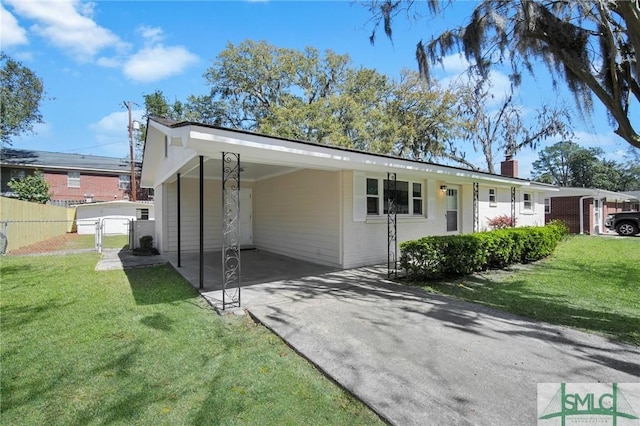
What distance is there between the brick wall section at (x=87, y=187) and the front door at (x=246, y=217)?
2056cm

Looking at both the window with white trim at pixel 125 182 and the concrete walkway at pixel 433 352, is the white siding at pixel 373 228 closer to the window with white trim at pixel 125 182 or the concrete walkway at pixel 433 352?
the concrete walkway at pixel 433 352

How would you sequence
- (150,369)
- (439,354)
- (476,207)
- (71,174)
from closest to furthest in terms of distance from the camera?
(150,369) < (439,354) < (476,207) < (71,174)

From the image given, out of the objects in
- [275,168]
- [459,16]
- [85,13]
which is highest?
[85,13]

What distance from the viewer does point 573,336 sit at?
380cm

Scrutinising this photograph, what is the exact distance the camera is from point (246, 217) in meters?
12.3

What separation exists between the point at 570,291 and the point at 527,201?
37.9 ft

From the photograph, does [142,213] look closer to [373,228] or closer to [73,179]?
[73,179]

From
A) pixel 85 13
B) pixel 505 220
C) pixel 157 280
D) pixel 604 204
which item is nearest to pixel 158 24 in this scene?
pixel 85 13

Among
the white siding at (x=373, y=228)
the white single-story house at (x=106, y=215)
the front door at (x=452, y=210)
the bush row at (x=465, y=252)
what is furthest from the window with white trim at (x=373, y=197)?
the white single-story house at (x=106, y=215)

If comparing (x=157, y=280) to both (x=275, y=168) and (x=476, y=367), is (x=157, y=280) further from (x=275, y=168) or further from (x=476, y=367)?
(x=476, y=367)

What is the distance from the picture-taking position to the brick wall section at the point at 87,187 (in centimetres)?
2478

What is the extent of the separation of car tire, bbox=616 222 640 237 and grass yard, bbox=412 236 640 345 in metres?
10.4

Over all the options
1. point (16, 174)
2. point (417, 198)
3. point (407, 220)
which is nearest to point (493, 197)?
point (417, 198)

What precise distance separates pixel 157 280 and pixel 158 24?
7199 mm
